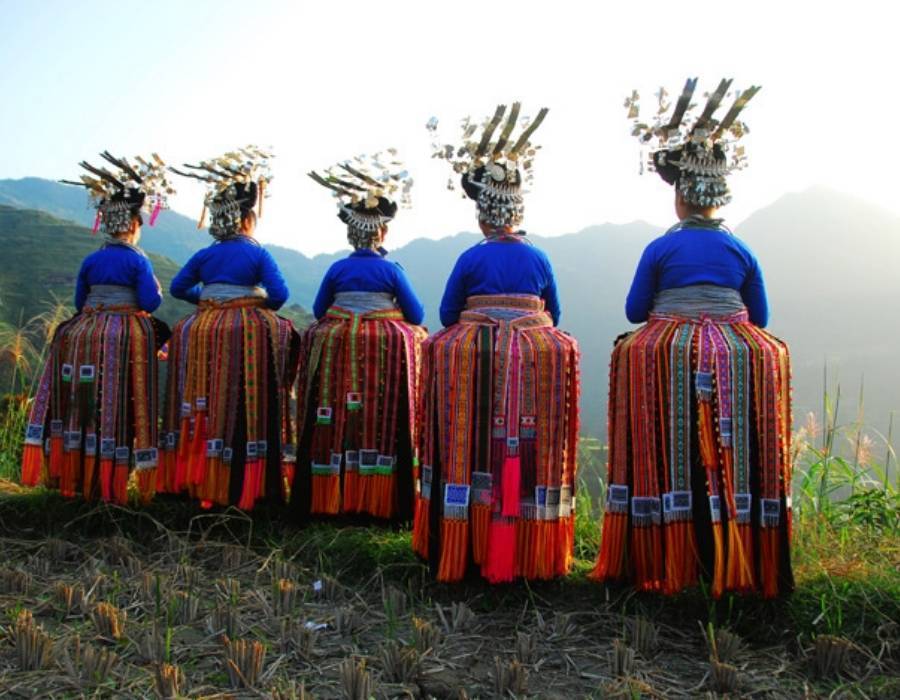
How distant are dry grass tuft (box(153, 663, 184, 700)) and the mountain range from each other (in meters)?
22.6

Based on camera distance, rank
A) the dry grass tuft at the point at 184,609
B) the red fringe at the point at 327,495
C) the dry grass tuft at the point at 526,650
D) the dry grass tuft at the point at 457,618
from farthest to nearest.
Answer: the red fringe at the point at 327,495 < the dry grass tuft at the point at 457,618 < the dry grass tuft at the point at 184,609 < the dry grass tuft at the point at 526,650

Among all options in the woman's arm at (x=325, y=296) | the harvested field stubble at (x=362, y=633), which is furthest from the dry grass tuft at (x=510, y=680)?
the woman's arm at (x=325, y=296)

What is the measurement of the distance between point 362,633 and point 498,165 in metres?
2.34

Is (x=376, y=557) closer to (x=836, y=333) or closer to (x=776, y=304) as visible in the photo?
(x=836, y=333)

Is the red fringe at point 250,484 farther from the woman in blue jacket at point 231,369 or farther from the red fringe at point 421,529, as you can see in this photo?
the red fringe at point 421,529

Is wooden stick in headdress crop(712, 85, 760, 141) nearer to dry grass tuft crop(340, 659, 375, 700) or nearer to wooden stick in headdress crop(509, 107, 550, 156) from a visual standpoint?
wooden stick in headdress crop(509, 107, 550, 156)

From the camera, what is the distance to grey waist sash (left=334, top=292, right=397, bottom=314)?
16.0ft

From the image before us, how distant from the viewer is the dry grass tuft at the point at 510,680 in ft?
8.81

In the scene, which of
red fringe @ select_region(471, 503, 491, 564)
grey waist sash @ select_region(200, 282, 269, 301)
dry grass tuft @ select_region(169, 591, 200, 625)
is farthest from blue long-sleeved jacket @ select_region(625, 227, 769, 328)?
grey waist sash @ select_region(200, 282, 269, 301)

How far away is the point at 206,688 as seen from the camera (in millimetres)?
2604

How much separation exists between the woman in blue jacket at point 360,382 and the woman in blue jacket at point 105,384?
1.10 metres

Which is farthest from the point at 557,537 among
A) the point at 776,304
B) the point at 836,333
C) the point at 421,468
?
the point at 776,304

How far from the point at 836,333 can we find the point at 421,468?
3331 centimetres

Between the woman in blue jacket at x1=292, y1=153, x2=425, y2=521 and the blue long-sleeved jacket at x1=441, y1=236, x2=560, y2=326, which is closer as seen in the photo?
the blue long-sleeved jacket at x1=441, y1=236, x2=560, y2=326
